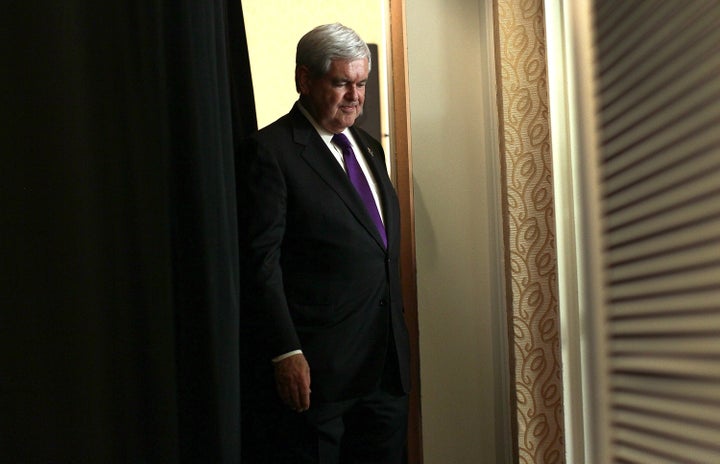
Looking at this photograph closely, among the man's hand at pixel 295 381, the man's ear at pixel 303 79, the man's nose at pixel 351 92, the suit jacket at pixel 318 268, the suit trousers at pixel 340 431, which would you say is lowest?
the suit trousers at pixel 340 431

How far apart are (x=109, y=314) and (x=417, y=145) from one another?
128cm

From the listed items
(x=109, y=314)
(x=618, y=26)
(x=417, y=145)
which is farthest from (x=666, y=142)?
(x=109, y=314)

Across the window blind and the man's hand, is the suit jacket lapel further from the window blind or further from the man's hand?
the window blind

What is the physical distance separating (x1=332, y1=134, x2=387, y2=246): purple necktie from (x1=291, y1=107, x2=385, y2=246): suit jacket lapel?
5cm

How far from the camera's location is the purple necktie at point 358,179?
1696mm

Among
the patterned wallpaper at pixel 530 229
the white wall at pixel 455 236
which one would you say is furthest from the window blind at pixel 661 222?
the white wall at pixel 455 236

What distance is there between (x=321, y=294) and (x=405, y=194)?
23.9 inches

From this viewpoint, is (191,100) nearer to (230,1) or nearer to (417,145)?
(230,1)

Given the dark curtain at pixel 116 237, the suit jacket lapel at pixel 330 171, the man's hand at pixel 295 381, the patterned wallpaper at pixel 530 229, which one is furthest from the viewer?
the patterned wallpaper at pixel 530 229

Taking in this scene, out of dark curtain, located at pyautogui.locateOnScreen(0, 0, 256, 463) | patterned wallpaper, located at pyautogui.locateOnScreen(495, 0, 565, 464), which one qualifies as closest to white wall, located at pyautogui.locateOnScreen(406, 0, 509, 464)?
patterned wallpaper, located at pyautogui.locateOnScreen(495, 0, 565, 464)

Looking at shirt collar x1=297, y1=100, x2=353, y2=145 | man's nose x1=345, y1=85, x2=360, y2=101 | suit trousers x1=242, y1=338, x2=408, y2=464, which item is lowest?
suit trousers x1=242, y1=338, x2=408, y2=464

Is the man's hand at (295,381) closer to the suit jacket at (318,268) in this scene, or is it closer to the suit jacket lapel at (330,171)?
the suit jacket at (318,268)

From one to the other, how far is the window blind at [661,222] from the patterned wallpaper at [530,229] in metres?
0.18

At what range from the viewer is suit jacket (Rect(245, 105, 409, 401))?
153 cm
